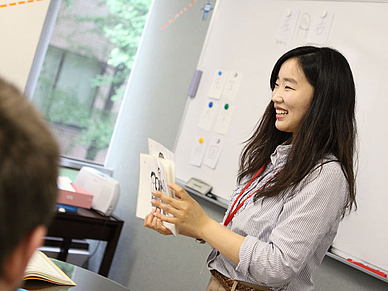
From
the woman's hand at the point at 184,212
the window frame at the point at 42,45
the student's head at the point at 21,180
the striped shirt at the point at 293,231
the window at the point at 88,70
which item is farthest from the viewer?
the window at the point at 88,70

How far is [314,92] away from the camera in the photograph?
118 centimetres

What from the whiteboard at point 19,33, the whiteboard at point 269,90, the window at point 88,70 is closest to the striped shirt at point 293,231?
the whiteboard at point 269,90

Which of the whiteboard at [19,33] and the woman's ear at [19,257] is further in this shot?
the whiteboard at [19,33]

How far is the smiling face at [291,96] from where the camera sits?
119 centimetres

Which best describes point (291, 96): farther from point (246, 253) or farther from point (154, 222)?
point (154, 222)

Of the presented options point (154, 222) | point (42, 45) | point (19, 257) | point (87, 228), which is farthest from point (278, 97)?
point (42, 45)

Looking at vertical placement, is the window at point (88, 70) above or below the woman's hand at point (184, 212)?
above

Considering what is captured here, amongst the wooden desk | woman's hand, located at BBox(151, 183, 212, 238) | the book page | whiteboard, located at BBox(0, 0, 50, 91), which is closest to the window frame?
whiteboard, located at BBox(0, 0, 50, 91)

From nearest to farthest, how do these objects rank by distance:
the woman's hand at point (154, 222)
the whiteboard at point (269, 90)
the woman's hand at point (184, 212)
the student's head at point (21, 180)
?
the student's head at point (21, 180) → the woman's hand at point (184, 212) → the woman's hand at point (154, 222) → the whiteboard at point (269, 90)

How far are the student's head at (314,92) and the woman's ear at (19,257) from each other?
3.11ft

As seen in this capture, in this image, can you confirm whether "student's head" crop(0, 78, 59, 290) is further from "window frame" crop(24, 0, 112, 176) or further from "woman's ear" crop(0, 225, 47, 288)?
"window frame" crop(24, 0, 112, 176)

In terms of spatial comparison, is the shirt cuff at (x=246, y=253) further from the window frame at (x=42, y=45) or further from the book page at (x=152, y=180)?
the window frame at (x=42, y=45)

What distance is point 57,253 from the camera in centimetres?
285

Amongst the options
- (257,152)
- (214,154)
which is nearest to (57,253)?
(214,154)
